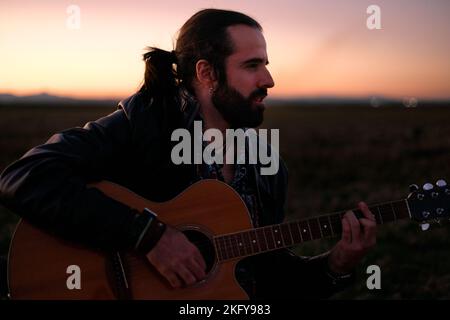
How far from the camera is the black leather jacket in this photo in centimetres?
264

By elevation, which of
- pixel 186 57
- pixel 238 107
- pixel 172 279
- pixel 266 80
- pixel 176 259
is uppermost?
pixel 186 57

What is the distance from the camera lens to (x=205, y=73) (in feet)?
11.4

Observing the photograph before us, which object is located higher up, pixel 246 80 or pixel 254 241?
pixel 246 80

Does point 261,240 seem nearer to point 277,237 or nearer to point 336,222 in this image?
point 277,237

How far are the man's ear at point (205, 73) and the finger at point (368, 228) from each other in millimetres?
1231

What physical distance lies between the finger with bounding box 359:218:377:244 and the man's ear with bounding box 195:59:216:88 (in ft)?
4.04

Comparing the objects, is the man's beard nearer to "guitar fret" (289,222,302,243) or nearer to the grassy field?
"guitar fret" (289,222,302,243)

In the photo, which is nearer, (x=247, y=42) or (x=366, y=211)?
(x=366, y=211)

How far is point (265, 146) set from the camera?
11.9ft

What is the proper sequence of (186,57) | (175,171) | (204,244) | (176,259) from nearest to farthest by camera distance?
1. (176,259)
2. (204,244)
3. (175,171)
4. (186,57)

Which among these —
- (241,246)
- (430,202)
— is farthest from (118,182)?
(430,202)

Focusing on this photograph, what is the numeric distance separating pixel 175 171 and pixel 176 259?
0.58 meters

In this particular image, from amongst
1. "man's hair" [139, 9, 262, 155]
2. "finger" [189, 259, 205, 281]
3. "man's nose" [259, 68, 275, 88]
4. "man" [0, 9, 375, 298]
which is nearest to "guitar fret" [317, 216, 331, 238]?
"man" [0, 9, 375, 298]

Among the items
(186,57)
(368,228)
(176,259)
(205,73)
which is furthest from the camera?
(186,57)
